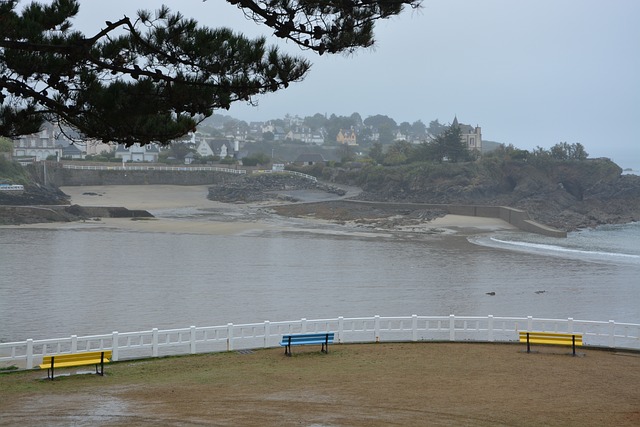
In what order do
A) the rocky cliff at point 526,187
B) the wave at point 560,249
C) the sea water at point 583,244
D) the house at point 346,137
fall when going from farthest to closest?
the house at point 346,137
the rocky cliff at point 526,187
the wave at point 560,249
the sea water at point 583,244

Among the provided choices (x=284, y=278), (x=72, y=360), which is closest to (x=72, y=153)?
(x=284, y=278)

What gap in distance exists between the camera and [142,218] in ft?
158

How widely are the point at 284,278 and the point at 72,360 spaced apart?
15.0 m

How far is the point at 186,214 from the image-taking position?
170 ft

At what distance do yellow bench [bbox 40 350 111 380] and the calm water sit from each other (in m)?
5.53

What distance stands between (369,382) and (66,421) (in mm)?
4204

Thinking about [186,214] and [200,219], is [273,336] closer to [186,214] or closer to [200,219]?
[200,219]

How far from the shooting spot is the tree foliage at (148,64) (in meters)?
10.1

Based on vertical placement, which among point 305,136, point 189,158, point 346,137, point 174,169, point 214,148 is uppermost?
point 305,136

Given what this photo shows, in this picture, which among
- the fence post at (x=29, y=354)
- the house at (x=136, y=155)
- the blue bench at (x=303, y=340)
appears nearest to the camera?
the fence post at (x=29, y=354)

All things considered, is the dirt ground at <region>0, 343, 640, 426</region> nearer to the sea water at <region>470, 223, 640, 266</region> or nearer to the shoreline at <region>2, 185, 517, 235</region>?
the sea water at <region>470, 223, 640, 266</region>

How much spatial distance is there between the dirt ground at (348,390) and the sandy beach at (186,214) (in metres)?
29.0

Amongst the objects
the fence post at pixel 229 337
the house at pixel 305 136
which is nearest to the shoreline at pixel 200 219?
the fence post at pixel 229 337

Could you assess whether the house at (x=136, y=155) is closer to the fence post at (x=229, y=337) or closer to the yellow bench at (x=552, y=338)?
the fence post at (x=229, y=337)
